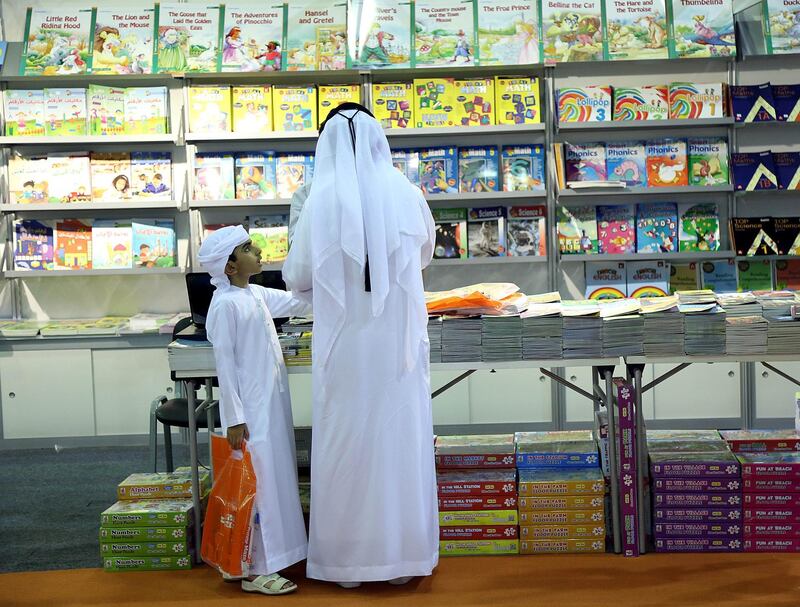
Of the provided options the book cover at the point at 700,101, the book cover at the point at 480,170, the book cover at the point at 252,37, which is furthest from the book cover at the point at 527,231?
the book cover at the point at 252,37

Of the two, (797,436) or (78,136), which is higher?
(78,136)

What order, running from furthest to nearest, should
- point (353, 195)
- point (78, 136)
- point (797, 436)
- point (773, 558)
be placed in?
point (78, 136), point (797, 436), point (773, 558), point (353, 195)

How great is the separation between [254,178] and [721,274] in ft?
9.90

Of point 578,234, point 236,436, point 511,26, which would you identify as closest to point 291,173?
point 511,26

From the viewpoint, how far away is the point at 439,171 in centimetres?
611

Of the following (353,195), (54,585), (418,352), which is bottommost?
(54,585)

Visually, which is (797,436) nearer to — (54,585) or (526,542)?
(526,542)

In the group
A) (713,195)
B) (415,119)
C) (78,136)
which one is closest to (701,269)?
(713,195)

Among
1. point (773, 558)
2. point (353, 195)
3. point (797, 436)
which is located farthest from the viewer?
point (797, 436)

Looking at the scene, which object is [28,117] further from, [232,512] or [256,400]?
[232,512]

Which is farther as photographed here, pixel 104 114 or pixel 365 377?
pixel 104 114

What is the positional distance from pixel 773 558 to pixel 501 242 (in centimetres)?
285

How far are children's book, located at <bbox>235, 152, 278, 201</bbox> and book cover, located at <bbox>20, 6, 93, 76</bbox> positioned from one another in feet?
3.68

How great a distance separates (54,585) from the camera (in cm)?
379
